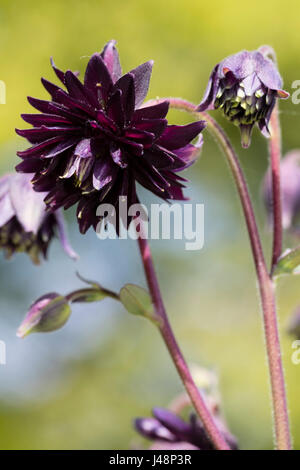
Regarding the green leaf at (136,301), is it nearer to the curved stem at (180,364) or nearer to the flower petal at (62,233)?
the curved stem at (180,364)

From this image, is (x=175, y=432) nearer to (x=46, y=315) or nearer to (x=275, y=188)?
(x=46, y=315)

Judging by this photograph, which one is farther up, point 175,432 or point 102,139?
point 102,139

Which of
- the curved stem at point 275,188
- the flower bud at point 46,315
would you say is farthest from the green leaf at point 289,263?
the flower bud at point 46,315

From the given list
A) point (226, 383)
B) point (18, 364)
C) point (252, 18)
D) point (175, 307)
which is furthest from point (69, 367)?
point (252, 18)

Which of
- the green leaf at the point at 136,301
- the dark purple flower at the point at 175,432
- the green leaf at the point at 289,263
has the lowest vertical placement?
the dark purple flower at the point at 175,432

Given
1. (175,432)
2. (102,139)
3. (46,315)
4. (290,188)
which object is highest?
(290,188)

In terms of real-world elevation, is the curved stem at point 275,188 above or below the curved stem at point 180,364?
above

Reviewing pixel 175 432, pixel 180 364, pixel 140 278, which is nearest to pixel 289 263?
pixel 180 364
